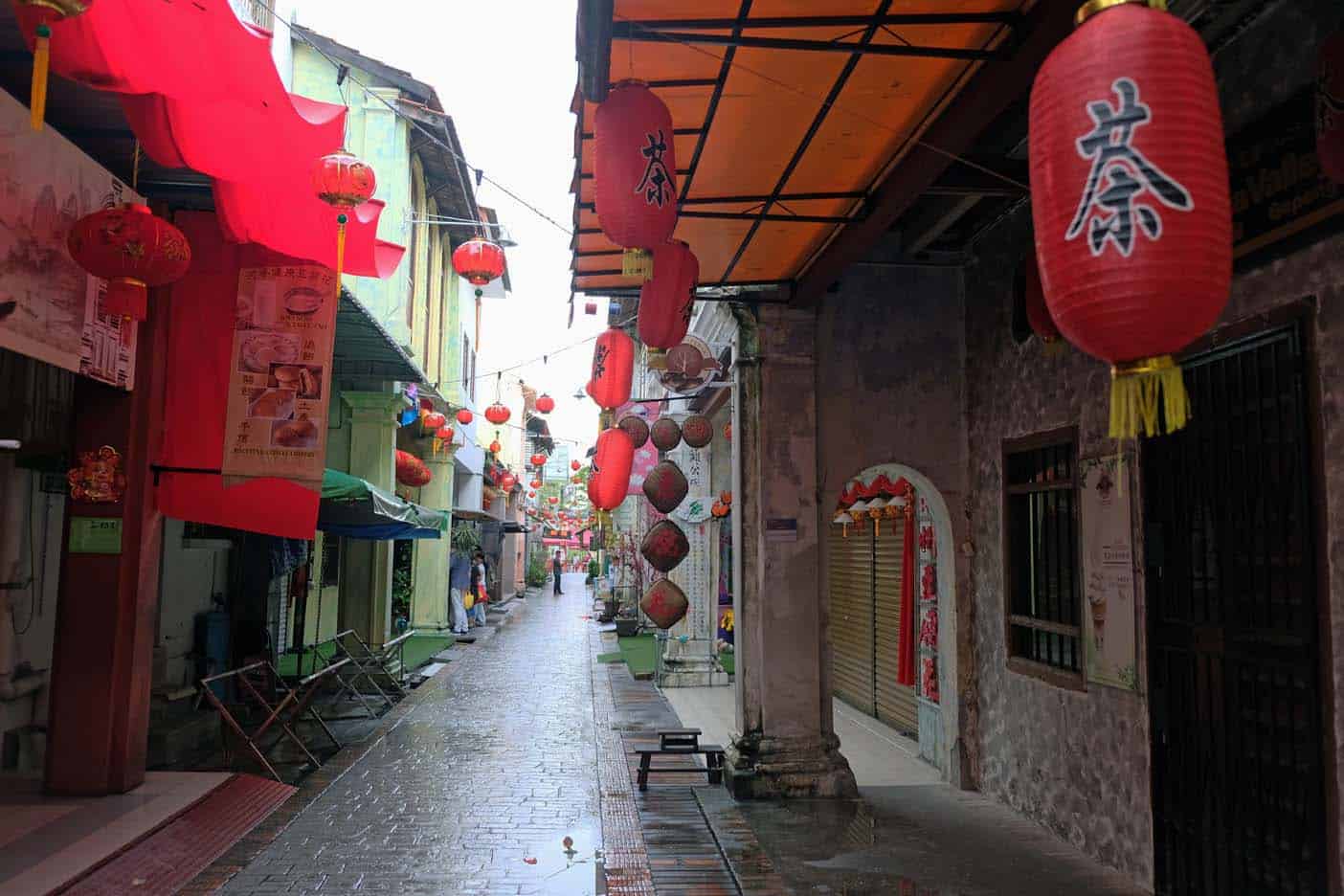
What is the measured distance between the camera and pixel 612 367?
9.37 m

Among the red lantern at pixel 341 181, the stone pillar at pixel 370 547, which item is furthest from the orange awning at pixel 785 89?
the stone pillar at pixel 370 547

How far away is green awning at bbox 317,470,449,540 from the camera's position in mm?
10922

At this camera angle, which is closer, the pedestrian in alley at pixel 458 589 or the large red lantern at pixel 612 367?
the large red lantern at pixel 612 367

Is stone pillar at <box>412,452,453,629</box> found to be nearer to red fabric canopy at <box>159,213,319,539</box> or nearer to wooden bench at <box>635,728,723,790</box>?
red fabric canopy at <box>159,213,319,539</box>

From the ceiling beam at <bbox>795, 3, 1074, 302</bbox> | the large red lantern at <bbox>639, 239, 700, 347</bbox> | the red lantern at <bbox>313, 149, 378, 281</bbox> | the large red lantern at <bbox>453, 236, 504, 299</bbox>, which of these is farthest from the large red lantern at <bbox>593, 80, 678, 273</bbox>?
the large red lantern at <bbox>453, 236, 504, 299</bbox>

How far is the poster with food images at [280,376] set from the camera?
821 centimetres

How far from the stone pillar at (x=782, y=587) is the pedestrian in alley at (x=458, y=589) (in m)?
15.6

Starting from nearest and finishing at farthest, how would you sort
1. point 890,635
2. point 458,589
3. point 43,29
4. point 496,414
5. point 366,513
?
point 43,29, point 890,635, point 366,513, point 496,414, point 458,589

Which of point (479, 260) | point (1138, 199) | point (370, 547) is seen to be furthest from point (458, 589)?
point (1138, 199)

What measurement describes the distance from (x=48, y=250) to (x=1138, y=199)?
21.9 feet

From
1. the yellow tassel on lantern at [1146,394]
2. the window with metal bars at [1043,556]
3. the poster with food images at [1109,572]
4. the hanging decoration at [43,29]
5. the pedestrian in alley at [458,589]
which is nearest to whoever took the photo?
the yellow tassel on lantern at [1146,394]

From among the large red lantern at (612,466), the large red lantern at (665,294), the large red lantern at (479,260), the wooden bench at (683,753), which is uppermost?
the large red lantern at (479,260)

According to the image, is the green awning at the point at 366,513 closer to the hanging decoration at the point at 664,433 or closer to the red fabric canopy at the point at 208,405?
the red fabric canopy at the point at 208,405

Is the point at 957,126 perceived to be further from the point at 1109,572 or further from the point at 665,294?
the point at 1109,572
